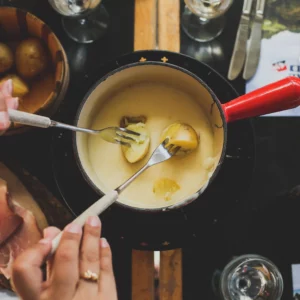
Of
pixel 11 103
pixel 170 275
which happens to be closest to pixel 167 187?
pixel 170 275

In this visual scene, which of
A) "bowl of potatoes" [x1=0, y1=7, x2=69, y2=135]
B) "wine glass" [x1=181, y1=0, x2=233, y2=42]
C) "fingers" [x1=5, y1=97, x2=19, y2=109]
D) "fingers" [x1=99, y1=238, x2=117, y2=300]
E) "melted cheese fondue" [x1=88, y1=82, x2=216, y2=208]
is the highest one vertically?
"wine glass" [x1=181, y1=0, x2=233, y2=42]

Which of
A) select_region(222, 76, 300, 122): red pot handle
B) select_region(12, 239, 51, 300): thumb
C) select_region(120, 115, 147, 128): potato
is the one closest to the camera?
select_region(12, 239, 51, 300): thumb

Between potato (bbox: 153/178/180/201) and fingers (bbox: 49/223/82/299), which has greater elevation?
potato (bbox: 153/178/180/201)

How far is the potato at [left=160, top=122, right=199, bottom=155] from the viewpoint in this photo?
0.78 m

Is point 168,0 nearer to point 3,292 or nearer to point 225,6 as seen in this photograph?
point 225,6

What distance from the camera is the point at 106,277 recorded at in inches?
25.4

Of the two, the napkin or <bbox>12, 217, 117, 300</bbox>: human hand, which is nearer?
<bbox>12, 217, 117, 300</bbox>: human hand

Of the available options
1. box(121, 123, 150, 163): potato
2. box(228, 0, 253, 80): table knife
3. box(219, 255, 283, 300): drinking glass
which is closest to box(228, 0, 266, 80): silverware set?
box(228, 0, 253, 80): table knife

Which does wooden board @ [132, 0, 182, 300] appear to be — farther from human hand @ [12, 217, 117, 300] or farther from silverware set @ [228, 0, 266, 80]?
human hand @ [12, 217, 117, 300]

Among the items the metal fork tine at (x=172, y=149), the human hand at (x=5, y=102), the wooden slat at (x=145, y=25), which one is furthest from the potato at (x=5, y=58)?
the metal fork tine at (x=172, y=149)

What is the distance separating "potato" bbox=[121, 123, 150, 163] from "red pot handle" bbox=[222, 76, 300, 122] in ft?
0.47

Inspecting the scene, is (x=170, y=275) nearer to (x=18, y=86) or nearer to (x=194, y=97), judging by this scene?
(x=194, y=97)

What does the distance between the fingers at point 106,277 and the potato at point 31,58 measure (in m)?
0.36

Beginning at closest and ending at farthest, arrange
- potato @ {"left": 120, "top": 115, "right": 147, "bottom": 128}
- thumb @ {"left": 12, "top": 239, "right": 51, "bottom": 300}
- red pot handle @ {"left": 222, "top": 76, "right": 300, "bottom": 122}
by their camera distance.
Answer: thumb @ {"left": 12, "top": 239, "right": 51, "bottom": 300} < red pot handle @ {"left": 222, "top": 76, "right": 300, "bottom": 122} < potato @ {"left": 120, "top": 115, "right": 147, "bottom": 128}
